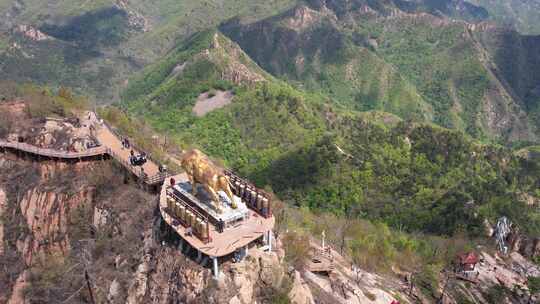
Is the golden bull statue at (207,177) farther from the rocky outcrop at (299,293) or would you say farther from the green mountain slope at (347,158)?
the green mountain slope at (347,158)

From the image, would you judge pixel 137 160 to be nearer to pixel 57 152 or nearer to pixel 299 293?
pixel 57 152

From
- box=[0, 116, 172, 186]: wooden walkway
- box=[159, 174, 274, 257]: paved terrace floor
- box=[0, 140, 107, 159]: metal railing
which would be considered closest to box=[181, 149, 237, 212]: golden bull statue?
box=[159, 174, 274, 257]: paved terrace floor

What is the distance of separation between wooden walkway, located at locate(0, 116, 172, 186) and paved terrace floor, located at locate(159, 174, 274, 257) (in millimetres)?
9395

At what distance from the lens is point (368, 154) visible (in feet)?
309

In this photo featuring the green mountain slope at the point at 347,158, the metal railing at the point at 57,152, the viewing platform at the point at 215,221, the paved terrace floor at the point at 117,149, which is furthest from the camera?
the green mountain slope at the point at 347,158

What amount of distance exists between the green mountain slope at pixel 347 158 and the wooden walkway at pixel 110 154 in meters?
38.2

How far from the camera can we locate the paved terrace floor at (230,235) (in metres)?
30.3

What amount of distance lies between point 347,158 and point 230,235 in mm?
63081

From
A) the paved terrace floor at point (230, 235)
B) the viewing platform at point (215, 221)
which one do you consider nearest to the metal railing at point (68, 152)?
the viewing platform at point (215, 221)

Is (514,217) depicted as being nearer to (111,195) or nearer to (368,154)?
(368,154)

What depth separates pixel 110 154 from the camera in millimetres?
48781

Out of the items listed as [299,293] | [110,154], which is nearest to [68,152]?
[110,154]

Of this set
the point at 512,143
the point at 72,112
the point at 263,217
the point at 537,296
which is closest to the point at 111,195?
the point at 263,217

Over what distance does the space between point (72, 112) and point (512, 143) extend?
17414 cm
